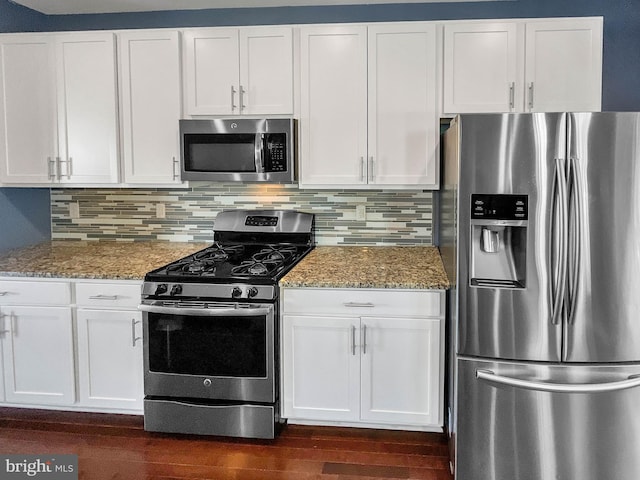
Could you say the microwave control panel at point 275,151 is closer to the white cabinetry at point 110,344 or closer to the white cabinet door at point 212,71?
the white cabinet door at point 212,71

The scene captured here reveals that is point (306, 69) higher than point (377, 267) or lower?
higher

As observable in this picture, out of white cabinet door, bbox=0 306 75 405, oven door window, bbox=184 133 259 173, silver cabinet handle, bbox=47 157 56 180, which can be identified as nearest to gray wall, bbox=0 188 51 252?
silver cabinet handle, bbox=47 157 56 180

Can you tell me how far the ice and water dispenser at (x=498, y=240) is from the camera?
2.25m

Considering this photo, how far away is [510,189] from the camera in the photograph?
2240 mm

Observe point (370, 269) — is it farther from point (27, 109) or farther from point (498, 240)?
point (27, 109)

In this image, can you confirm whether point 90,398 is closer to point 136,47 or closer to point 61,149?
point 61,149

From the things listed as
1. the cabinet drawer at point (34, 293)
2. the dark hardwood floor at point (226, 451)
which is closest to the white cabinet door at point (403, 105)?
the dark hardwood floor at point (226, 451)

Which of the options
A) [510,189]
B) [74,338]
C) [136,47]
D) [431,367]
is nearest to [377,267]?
[431,367]

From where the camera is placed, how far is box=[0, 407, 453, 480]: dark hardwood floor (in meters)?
2.51

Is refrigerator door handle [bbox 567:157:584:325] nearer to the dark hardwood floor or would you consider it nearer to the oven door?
the dark hardwood floor

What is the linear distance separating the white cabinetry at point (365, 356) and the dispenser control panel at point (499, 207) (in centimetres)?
55

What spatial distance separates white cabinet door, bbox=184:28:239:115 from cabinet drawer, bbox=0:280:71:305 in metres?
1.23

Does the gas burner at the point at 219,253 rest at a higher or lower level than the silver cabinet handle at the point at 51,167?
lower

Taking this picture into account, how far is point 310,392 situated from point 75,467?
44.5 inches
